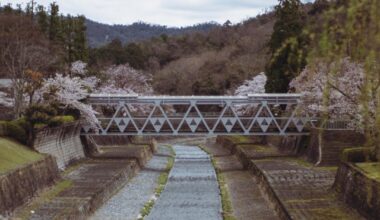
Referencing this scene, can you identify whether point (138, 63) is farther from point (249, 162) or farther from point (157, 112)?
point (249, 162)

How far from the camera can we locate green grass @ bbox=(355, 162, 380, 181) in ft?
70.7

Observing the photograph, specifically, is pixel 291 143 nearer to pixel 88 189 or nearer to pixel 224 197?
pixel 224 197

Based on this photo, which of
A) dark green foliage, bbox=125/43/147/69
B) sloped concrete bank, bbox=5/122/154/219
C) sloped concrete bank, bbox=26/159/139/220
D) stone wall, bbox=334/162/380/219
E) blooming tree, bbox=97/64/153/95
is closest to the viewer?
stone wall, bbox=334/162/380/219

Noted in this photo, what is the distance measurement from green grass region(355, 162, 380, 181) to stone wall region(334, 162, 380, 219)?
0.52 feet

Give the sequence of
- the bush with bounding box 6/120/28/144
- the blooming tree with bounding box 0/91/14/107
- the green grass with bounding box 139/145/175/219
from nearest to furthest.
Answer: the green grass with bounding box 139/145/175/219, the bush with bounding box 6/120/28/144, the blooming tree with bounding box 0/91/14/107

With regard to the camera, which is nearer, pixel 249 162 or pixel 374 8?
pixel 374 8

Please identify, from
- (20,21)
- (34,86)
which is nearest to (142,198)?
(34,86)

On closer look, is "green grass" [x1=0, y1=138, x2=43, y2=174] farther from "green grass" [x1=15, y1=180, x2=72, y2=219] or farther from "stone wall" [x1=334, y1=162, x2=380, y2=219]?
"stone wall" [x1=334, y1=162, x2=380, y2=219]

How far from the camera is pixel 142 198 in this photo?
32.1 metres

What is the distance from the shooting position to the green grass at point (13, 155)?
84.4 ft

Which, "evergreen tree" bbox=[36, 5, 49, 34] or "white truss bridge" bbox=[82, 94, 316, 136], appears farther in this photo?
"evergreen tree" bbox=[36, 5, 49, 34]

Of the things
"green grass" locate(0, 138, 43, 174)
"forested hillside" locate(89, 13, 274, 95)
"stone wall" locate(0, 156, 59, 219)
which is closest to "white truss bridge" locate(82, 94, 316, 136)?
"green grass" locate(0, 138, 43, 174)

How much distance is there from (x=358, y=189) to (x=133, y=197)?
43.1 feet

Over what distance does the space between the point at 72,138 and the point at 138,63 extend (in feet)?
282
